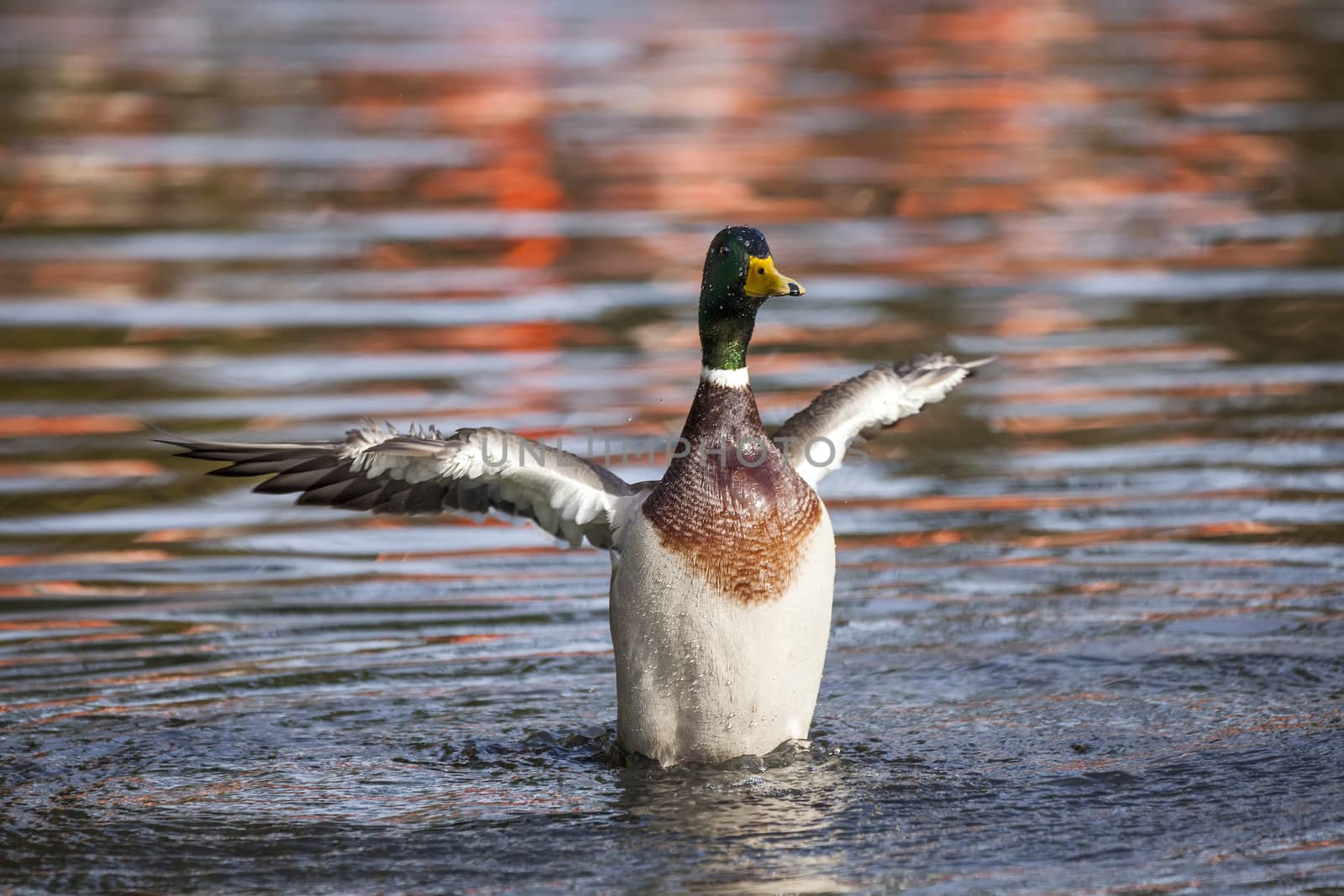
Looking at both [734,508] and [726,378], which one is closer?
[734,508]

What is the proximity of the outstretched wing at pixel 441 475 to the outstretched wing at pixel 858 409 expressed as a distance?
0.74 m

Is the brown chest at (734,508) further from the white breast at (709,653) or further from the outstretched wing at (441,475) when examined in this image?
the outstretched wing at (441,475)

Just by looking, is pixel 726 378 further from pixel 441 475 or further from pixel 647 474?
pixel 647 474

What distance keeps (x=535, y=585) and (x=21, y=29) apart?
19.9 m

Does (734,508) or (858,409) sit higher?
(858,409)

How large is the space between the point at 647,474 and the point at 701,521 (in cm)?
338

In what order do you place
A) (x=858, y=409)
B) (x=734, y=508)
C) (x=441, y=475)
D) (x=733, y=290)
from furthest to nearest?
(x=858, y=409), (x=441, y=475), (x=733, y=290), (x=734, y=508)

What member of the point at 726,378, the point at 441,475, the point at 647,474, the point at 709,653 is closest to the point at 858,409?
the point at 726,378

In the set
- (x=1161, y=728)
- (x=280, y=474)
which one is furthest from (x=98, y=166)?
(x=1161, y=728)

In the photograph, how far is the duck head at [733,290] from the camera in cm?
729

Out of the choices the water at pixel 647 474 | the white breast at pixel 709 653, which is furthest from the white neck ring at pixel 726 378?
the water at pixel 647 474

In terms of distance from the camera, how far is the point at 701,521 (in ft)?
23.6

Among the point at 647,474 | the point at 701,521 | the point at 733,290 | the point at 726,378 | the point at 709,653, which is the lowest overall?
the point at 709,653

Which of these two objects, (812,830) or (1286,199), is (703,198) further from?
(812,830)
